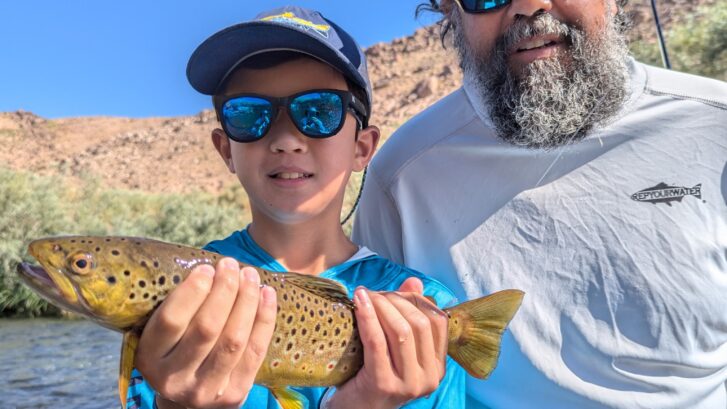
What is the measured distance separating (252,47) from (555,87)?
1.55 metres

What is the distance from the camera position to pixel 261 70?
2.86m

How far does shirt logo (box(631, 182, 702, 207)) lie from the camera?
2.99 meters

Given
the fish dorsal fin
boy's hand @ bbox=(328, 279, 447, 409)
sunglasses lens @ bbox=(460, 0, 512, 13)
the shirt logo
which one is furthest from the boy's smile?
the shirt logo

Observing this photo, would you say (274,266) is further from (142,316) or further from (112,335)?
(112,335)

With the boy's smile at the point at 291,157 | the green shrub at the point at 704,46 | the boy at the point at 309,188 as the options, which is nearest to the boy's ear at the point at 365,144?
the boy at the point at 309,188

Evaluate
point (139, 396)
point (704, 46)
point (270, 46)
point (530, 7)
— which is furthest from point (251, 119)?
point (704, 46)

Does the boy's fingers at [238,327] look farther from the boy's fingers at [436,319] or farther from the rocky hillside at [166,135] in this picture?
the rocky hillside at [166,135]

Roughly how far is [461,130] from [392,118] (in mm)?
56330

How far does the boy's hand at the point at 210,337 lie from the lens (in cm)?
190

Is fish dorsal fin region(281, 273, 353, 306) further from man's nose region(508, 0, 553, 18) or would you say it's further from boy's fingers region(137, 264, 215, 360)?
man's nose region(508, 0, 553, 18)

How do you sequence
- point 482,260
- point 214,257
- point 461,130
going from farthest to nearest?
Result: point 461,130 → point 482,260 → point 214,257

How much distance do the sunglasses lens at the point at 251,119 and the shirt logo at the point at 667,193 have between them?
5.62ft

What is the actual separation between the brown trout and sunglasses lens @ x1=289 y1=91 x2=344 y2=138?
74 cm

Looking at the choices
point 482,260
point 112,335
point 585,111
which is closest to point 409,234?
point 482,260
